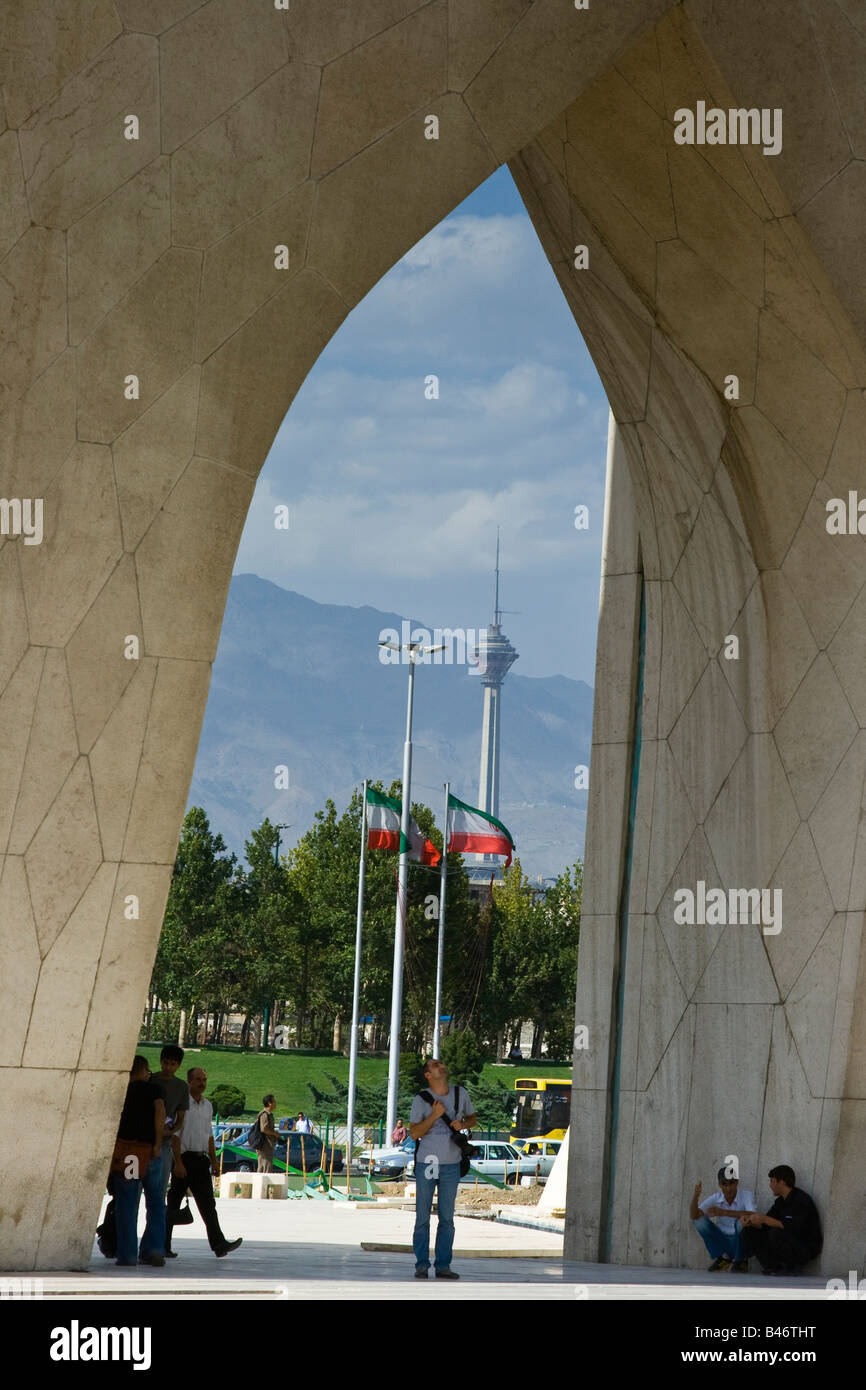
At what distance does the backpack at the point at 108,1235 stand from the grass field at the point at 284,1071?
44537 millimetres

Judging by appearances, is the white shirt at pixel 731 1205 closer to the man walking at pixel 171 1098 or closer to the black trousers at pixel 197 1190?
the black trousers at pixel 197 1190

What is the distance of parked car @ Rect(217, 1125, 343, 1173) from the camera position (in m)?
32.0

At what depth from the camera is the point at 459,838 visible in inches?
1302

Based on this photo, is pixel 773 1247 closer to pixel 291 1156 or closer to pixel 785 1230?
pixel 785 1230

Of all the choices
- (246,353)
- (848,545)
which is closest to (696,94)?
(848,545)

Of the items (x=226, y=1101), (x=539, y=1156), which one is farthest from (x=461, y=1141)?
(x=226, y=1101)

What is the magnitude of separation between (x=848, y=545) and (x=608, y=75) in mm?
4371

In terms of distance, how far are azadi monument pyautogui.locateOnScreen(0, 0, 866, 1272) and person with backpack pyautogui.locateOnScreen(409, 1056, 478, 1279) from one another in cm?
197

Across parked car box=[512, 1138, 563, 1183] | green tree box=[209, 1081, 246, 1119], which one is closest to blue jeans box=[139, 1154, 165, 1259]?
parked car box=[512, 1138, 563, 1183]

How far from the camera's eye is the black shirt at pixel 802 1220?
40.2ft
